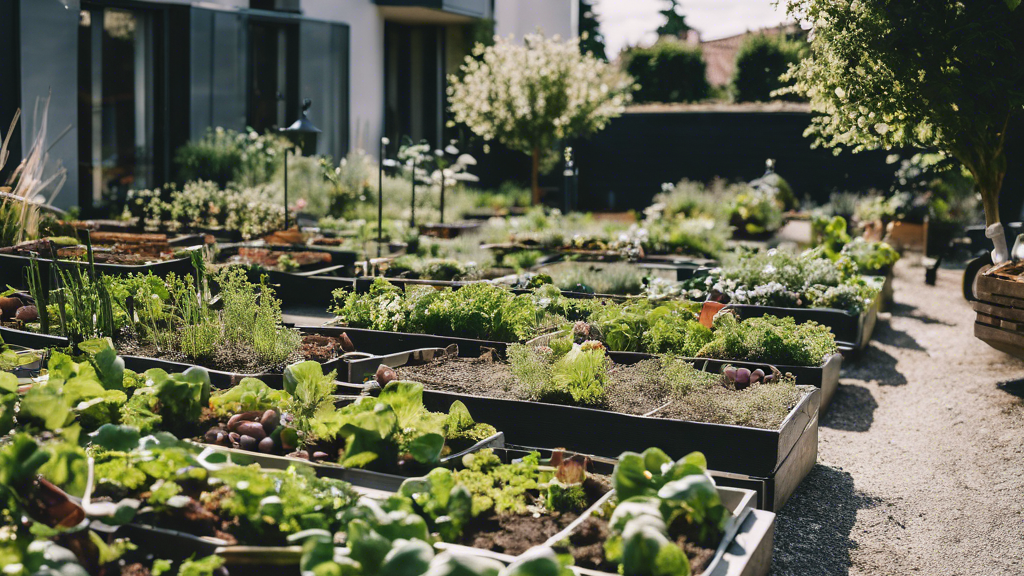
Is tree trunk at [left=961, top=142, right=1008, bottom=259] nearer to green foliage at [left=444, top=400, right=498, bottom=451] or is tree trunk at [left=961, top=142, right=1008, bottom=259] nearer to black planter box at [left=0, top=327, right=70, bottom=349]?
green foliage at [left=444, top=400, right=498, bottom=451]

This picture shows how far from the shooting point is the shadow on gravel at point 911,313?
29.1 ft

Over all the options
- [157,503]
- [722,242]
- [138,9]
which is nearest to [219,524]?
[157,503]

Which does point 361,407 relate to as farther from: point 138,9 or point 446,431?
point 138,9

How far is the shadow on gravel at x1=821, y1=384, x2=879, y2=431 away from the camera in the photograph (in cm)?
536

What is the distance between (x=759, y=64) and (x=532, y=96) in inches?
580

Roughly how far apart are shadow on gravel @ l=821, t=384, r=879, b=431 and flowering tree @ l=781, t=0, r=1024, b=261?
4.17 feet

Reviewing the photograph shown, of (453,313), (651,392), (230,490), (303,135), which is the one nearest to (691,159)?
(303,135)

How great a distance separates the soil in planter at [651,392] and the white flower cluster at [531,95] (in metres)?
12.4

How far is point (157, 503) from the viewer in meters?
2.42

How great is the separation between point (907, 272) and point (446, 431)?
10.8 m

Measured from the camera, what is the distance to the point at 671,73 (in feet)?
103

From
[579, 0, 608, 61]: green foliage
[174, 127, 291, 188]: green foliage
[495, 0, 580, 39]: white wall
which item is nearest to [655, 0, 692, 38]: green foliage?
→ [579, 0, 608, 61]: green foliage

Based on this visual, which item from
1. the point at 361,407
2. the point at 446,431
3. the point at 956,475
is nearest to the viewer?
the point at 361,407

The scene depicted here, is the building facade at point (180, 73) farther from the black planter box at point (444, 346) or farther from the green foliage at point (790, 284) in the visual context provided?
the green foliage at point (790, 284)
